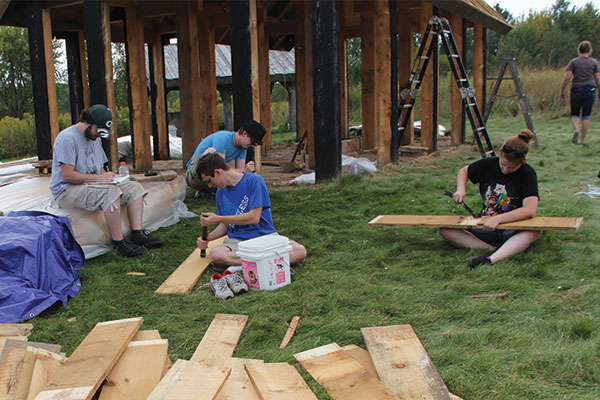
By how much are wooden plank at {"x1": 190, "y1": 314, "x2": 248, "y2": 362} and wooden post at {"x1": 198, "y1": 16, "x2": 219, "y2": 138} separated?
23.1ft

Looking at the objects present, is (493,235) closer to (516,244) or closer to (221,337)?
(516,244)

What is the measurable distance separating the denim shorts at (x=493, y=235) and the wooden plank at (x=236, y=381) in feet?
8.18

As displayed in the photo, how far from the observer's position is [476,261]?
3.98 m

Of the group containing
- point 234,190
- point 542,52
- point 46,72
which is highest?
point 542,52

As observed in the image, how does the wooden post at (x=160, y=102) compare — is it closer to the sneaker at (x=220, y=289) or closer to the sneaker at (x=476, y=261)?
the sneaker at (x=220, y=289)

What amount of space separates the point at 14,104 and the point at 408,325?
20.1 meters

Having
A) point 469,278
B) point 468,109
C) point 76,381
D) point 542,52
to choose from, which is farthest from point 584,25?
point 76,381

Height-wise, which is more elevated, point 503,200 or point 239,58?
point 239,58

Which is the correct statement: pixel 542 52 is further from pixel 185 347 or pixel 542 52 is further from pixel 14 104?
pixel 185 347

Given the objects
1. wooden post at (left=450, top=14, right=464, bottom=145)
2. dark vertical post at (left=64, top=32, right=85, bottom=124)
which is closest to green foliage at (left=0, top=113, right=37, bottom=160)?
dark vertical post at (left=64, top=32, right=85, bottom=124)

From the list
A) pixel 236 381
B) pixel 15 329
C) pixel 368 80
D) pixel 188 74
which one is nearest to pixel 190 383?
pixel 236 381

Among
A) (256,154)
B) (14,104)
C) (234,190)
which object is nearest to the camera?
(234,190)

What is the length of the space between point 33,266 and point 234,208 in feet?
4.67

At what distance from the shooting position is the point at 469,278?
378cm
